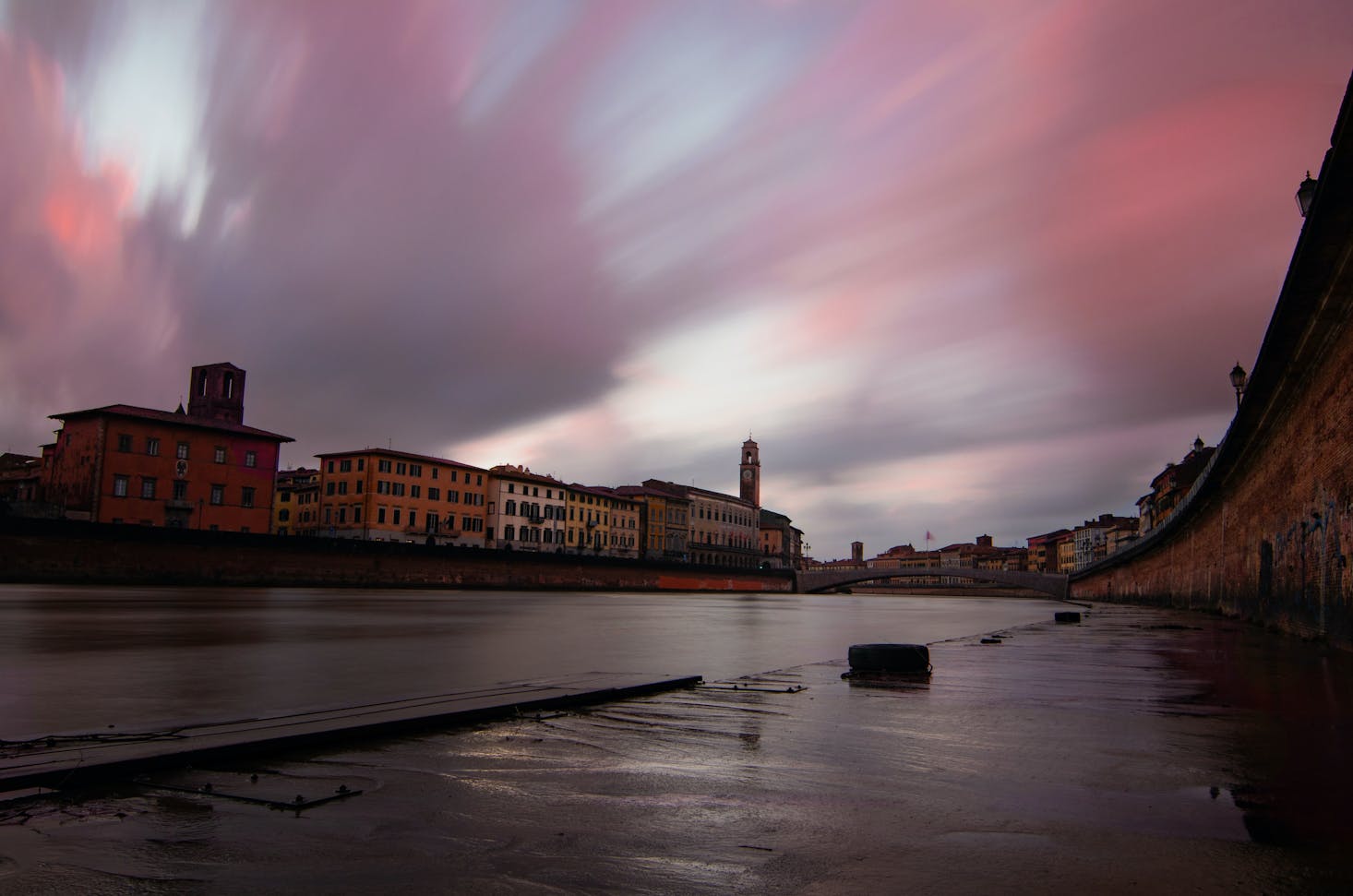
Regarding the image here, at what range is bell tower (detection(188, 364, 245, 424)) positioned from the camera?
94375 millimetres

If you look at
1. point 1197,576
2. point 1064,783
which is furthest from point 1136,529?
point 1064,783

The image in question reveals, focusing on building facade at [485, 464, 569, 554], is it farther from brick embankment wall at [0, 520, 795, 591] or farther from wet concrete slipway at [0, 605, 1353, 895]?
A: wet concrete slipway at [0, 605, 1353, 895]

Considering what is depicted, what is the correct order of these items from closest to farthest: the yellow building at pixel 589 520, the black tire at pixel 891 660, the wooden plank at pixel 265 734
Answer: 1. the wooden plank at pixel 265 734
2. the black tire at pixel 891 660
3. the yellow building at pixel 589 520

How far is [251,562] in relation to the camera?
57500 millimetres

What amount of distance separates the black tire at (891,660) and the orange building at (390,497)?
8522 cm

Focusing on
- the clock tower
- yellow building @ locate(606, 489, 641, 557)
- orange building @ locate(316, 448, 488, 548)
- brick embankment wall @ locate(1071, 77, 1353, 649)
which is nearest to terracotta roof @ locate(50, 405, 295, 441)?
orange building @ locate(316, 448, 488, 548)

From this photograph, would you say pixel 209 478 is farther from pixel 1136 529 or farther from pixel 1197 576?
pixel 1136 529

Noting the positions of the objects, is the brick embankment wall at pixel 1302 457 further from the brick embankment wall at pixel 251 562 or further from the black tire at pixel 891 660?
the brick embankment wall at pixel 251 562

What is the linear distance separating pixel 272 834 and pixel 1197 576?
130ft

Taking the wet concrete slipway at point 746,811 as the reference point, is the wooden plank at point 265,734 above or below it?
above

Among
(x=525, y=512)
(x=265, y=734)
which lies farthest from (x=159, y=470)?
(x=265, y=734)

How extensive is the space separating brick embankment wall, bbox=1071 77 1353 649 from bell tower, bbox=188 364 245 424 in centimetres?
9276

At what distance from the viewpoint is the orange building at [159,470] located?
2660 inches

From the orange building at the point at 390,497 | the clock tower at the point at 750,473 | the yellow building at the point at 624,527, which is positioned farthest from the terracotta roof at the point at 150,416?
the clock tower at the point at 750,473
